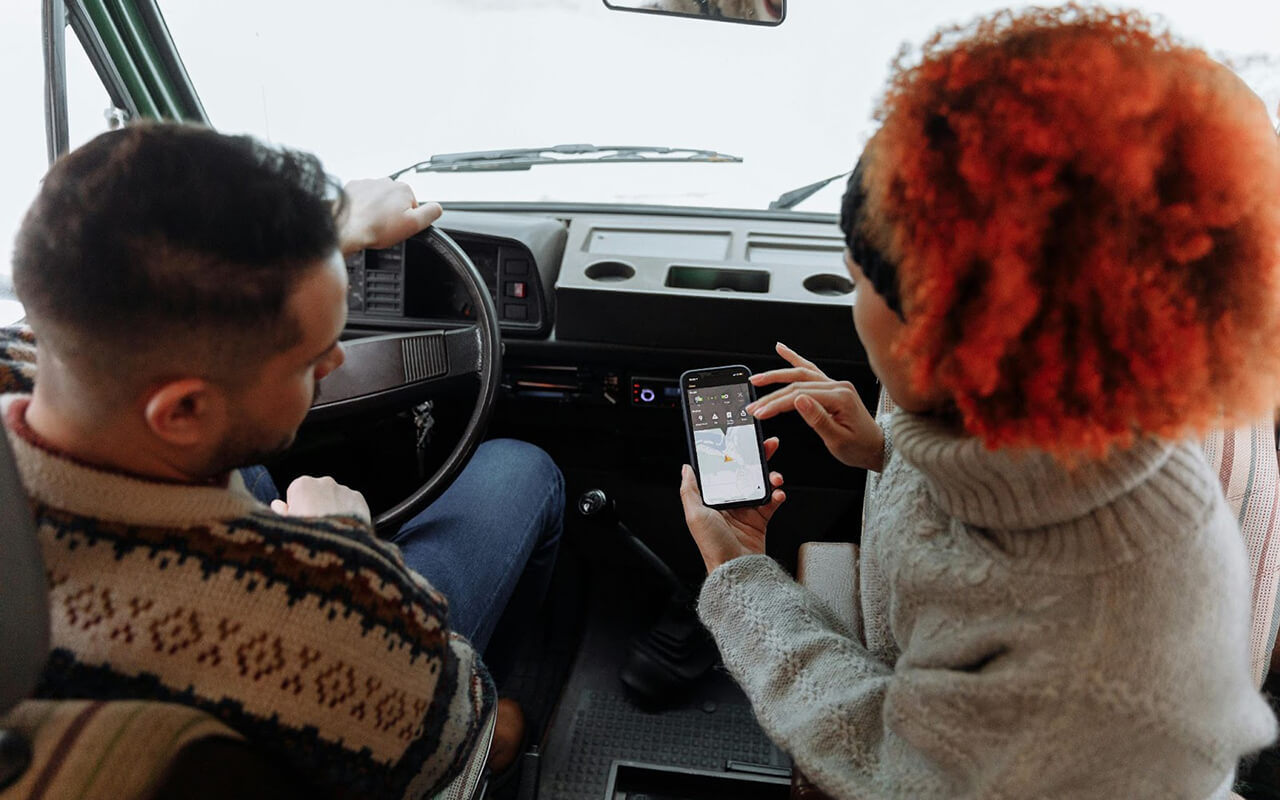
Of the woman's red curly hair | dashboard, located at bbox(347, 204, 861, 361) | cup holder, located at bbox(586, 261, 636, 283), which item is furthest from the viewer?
cup holder, located at bbox(586, 261, 636, 283)

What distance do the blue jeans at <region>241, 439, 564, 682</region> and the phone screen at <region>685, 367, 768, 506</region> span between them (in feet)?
1.25

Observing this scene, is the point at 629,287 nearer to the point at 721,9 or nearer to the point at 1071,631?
the point at 721,9

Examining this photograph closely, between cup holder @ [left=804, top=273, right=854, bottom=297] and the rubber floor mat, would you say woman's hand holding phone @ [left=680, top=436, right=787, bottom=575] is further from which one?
the rubber floor mat

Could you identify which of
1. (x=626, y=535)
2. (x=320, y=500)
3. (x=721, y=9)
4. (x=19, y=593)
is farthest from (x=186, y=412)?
(x=626, y=535)

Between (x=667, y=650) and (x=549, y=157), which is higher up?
(x=549, y=157)

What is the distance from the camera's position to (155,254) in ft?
2.06

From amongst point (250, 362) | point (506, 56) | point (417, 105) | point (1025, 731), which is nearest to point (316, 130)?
point (417, 105)

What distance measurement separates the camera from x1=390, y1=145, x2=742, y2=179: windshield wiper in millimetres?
1838

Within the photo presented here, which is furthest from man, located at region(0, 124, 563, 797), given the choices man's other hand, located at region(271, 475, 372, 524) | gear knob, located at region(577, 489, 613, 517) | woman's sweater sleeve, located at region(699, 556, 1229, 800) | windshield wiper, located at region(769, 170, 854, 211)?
windshield wiper, located at region(769, 170, 854, 211)

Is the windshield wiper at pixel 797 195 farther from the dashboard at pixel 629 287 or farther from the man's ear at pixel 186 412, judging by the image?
the man's ear at pixel 186 412

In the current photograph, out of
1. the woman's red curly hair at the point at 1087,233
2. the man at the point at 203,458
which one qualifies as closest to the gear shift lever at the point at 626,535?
the man at the point at 203,458

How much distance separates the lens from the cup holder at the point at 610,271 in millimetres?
1700

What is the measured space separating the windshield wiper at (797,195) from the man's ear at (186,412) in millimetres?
1433

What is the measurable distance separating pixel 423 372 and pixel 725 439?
0.52 m
